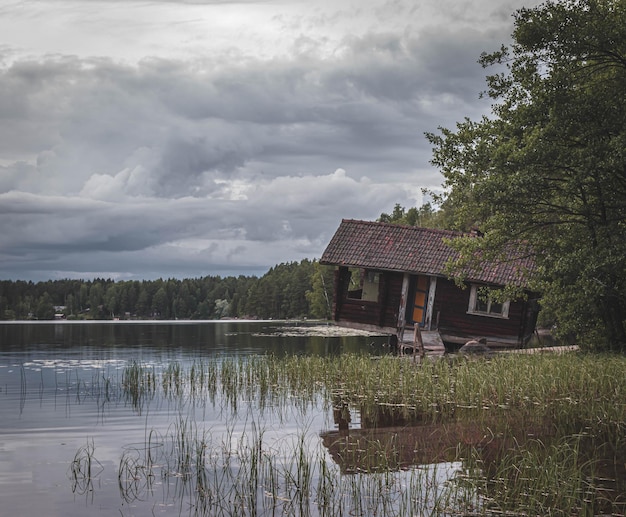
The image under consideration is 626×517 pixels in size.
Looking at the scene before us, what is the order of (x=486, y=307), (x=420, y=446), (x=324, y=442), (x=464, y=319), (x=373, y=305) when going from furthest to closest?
(x=373, y=305)
(x=486, y=307)
(x=464, y=319)
(x=324, y=442)
(x=420, y=446)

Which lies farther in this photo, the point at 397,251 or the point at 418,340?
the point at 397,251

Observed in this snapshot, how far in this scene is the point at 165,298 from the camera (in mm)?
171500

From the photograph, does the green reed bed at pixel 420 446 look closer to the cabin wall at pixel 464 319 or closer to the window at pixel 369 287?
the cabin wall at pixel 464 319

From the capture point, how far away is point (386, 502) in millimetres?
8516

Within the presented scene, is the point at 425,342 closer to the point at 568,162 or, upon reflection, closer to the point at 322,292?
the point at 568,162

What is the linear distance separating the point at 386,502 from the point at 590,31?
15.5 m

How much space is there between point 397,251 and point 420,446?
818 inches

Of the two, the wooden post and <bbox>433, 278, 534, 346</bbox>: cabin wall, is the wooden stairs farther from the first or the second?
<bbox>433, 278, 534, 346</bbox>: cabin wall

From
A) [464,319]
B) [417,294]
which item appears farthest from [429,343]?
[417,294]

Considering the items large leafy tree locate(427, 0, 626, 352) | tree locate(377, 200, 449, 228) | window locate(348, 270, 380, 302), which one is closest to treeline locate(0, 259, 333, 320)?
tree locate(377, 200, 449, 228)

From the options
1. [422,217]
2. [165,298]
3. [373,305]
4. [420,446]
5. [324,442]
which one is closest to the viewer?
[420,446]

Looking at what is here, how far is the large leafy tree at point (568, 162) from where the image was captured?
1941 cm

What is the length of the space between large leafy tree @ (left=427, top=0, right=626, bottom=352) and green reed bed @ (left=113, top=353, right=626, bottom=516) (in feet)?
14.3

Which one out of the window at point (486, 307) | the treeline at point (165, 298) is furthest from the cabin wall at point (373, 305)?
the treeline at point (165, 298)
